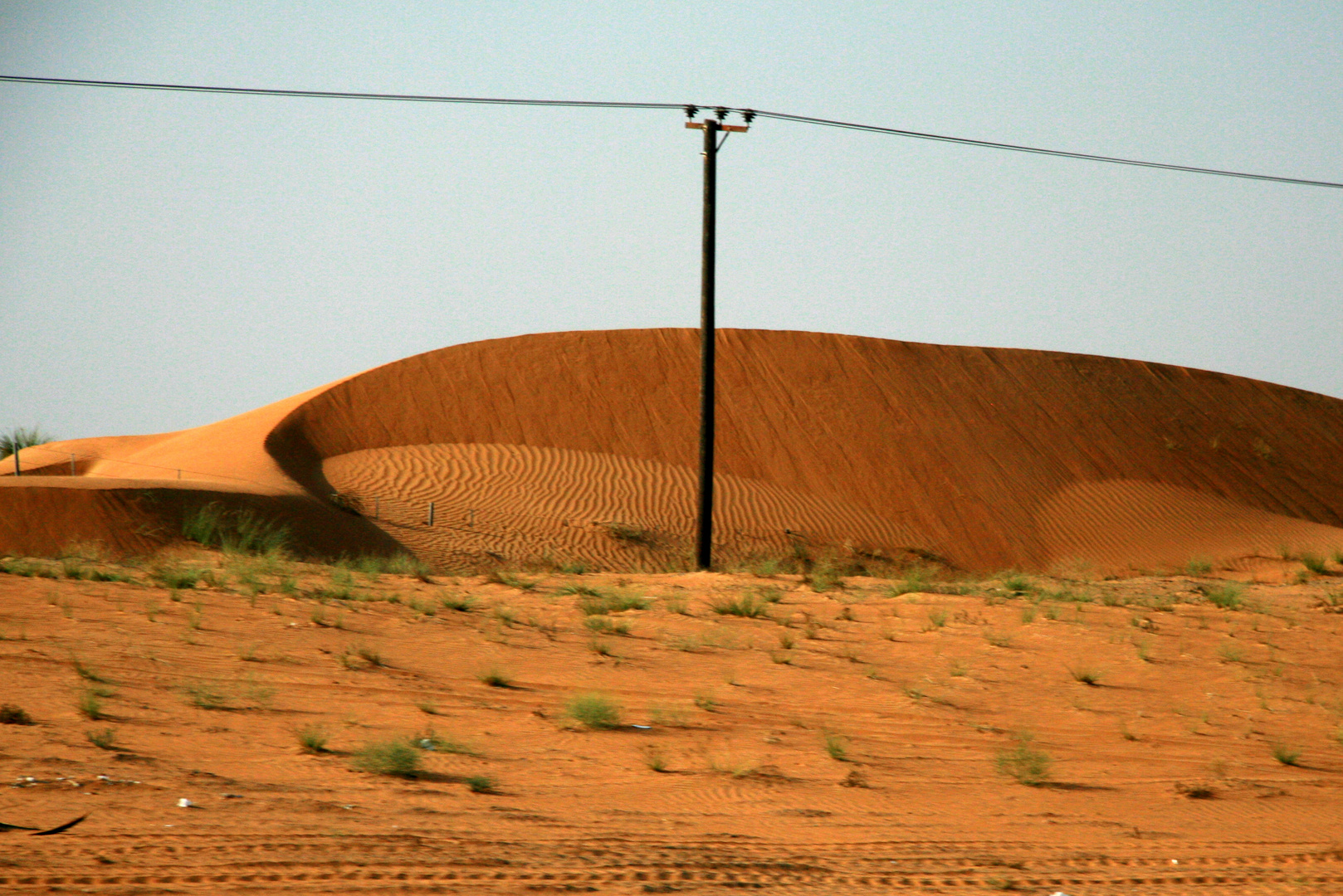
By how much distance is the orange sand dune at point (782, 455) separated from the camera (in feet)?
97.0

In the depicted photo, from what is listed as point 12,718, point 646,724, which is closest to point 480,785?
point 646,724

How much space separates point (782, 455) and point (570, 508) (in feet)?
26.6

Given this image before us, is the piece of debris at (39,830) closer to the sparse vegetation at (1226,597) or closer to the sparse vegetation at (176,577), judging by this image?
the sparse vegetation at (176,577)

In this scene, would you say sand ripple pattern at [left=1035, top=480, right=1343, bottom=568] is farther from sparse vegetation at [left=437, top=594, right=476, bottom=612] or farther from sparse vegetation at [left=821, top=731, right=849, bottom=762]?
sparse vegetation at [left=821, top=731, right=849, bottom=762]

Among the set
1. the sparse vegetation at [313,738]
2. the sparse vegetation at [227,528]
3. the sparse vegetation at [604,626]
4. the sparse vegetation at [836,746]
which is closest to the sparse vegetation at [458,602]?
the sparse vegetation at [604,626]

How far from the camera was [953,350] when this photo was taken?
4297 cm

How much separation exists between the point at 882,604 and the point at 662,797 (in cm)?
660

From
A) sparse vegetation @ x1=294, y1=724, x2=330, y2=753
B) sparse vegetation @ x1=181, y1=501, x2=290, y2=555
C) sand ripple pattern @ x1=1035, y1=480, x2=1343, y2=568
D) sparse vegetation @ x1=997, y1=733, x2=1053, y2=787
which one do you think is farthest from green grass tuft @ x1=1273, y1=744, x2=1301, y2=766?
sand ripple pattern @ x1=1035, y1=480, x2=1343, y2=568

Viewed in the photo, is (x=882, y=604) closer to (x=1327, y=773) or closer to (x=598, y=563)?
(x=1327, y=773)

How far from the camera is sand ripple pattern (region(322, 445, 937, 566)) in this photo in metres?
27.7

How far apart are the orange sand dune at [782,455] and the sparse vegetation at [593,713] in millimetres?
17769

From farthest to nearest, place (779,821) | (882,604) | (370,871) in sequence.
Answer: (882,604), (779,821), (370,871)

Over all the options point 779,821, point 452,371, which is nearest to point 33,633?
point 779,821

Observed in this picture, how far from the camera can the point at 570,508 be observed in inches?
1193
